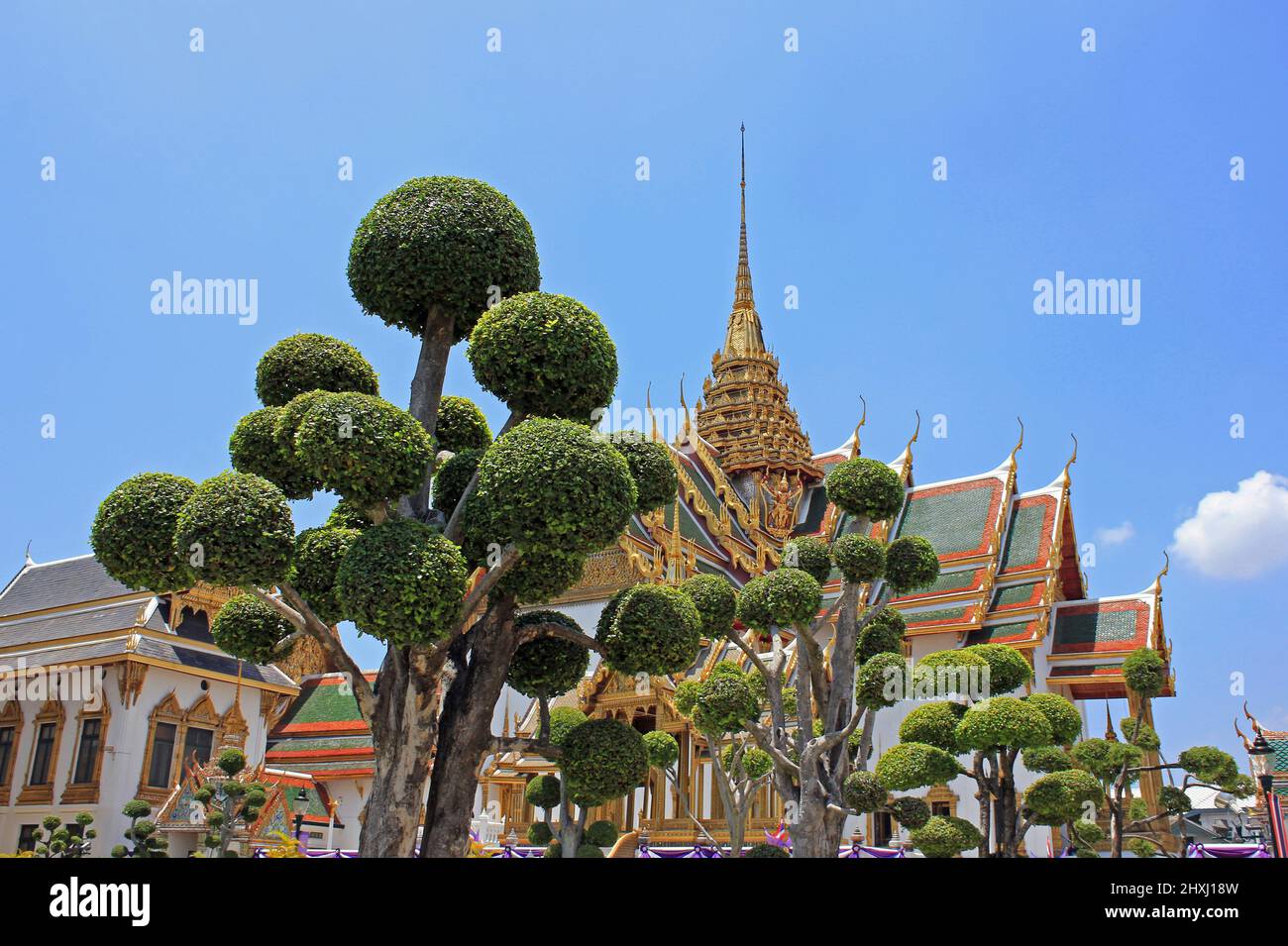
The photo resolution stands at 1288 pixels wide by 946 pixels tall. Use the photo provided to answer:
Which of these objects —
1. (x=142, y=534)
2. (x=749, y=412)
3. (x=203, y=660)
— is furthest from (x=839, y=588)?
(x=142, y=534)

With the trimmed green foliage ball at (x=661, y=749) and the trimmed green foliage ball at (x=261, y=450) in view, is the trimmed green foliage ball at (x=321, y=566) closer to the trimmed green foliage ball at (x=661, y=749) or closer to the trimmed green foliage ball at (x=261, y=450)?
the trimmed green foliage ball at (x=261, y=450)

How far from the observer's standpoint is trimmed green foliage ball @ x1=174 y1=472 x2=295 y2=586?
654 cm

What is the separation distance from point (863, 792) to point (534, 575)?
6615 millimetres

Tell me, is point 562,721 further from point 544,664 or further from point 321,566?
point 321,566

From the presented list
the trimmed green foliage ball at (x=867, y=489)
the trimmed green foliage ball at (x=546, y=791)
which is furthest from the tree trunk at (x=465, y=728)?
the trimmed green foliage ball at (x=546, y=791)

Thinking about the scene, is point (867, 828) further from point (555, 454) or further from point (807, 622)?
point (555, 454)

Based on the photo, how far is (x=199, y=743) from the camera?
19516 mm

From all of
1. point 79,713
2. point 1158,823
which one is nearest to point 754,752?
point 1158,823

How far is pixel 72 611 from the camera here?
2145 centimetres

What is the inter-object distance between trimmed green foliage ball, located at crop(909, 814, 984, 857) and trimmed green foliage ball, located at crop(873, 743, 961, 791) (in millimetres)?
515

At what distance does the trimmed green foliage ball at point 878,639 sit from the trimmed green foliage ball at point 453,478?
23.0 feet

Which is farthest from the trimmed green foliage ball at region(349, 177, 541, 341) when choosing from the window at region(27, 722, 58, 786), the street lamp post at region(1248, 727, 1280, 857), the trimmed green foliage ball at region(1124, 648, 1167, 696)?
the window at region(27, 722, 58, 786)

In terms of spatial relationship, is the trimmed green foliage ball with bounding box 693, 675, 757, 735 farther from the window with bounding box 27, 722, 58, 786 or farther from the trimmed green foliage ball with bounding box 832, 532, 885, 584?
the window with bounding box 27, 722, 58, 786

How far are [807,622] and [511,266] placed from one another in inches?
248
